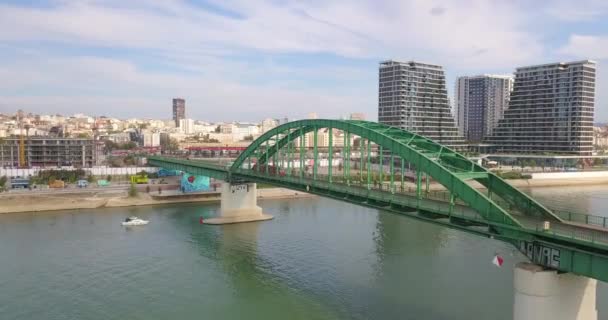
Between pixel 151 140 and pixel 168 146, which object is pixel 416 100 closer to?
pixel 168 146

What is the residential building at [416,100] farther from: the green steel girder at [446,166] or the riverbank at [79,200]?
the green steel girder at [446,166]

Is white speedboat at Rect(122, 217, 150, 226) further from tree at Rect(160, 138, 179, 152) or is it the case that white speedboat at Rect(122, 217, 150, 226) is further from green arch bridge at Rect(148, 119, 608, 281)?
tree at Rect(160, 138, 179, 152)

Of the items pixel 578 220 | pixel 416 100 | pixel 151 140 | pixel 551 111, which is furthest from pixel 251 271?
pixel 151 140

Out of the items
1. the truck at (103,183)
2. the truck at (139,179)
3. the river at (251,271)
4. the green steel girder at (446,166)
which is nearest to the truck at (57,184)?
the truck at (103,183)

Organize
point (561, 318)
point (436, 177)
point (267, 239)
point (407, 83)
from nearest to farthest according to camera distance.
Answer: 1. point (561, 318)
2. point (436, 177)
3. point (267, 239)
4. point (407, 83)

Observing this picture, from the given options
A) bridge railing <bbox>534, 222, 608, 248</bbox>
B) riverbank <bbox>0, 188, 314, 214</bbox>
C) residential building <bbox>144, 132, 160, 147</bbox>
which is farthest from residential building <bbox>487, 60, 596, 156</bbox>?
residential building <bbox>144, 132, 160, 147</bbox>

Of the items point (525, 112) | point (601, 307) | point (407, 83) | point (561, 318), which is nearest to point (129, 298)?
point (561, 318)

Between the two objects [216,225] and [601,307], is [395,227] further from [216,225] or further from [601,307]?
[601,307]
